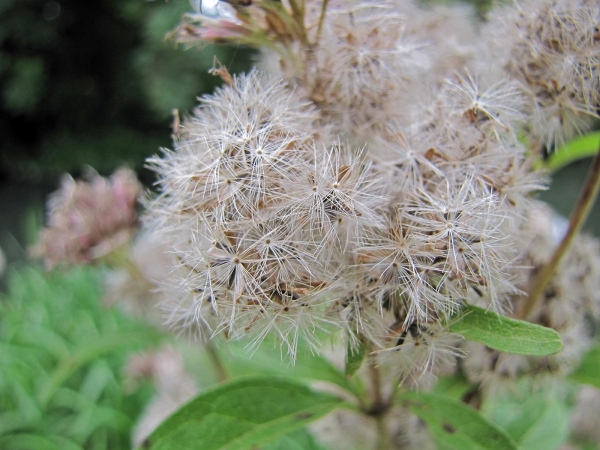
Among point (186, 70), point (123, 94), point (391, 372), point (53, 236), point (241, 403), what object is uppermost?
point (391, 372)

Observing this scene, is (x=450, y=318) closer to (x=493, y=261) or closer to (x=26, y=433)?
(x=493, y=261)

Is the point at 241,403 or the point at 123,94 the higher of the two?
the point at 241,403


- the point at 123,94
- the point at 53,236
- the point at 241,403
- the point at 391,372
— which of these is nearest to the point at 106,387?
the point at 53,236

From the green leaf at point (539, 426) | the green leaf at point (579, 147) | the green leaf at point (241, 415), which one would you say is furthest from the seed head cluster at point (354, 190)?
the green leaf at point (539, 426)

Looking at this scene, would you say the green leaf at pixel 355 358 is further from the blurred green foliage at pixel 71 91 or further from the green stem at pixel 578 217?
the blurred green foliage at pixel 71 91

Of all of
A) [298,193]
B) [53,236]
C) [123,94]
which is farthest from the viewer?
[123,94]

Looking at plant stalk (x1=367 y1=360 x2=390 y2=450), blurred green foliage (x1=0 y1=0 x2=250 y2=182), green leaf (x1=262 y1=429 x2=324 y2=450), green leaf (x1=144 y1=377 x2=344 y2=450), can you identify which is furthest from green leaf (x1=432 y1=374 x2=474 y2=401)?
blurred green foliage (x1=0 y1=0 x2=250 y2=182)

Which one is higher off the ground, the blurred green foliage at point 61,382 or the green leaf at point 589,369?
the green leaf at point 589,369
